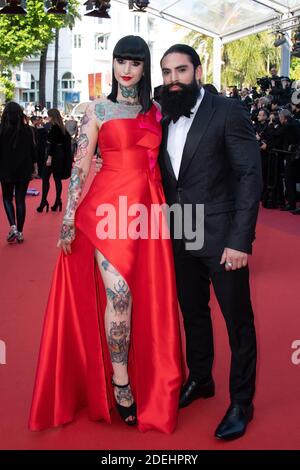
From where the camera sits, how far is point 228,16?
16812mm

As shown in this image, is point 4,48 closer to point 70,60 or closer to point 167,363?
point 167,363

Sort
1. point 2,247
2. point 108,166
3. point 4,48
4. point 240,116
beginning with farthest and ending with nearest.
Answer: point 4,48 < point 2,247 < point 108,166 < point 240,116

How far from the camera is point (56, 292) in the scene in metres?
2.95

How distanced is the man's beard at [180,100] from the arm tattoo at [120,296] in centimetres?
80

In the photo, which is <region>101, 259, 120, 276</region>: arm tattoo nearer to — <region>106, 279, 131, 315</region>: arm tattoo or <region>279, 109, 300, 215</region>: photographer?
<region>106, 279, 131, 315</region>: arm tattoo

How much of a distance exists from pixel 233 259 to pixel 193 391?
88 centimetres

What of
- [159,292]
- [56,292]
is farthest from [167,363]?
[56,292]

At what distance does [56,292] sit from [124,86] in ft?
3.33

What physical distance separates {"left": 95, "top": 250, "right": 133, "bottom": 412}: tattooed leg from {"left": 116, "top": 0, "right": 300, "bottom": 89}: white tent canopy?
11.6m

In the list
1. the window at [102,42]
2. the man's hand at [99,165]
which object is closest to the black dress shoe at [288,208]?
the man's hand at [99,165]

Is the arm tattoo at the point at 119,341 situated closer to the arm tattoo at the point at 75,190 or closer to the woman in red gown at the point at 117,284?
the woman in red gown at the point at 117,284

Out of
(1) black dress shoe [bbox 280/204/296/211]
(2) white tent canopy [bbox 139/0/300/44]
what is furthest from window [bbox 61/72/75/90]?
(1) black dress shoe [bbox 280/204/296/211]

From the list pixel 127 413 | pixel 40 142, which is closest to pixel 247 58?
pixel 40 142

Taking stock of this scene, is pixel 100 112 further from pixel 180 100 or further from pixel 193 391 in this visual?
pixel 193 391
